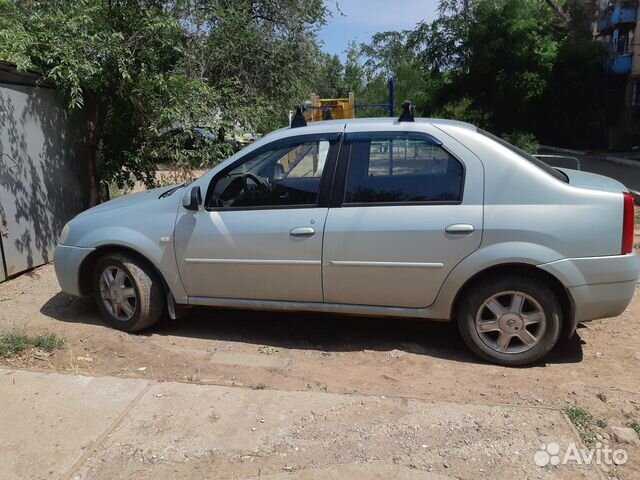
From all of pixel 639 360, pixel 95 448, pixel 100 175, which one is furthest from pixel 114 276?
pixel 639 360

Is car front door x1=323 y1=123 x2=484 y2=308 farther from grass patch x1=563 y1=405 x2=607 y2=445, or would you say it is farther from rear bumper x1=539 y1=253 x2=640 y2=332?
grass patch x1=563 y1=405 x2=607 y2=445

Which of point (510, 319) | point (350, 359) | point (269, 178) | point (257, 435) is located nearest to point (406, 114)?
point (269, 178)

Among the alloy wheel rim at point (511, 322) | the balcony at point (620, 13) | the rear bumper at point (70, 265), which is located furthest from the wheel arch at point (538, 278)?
the balcony at point (620, 13)

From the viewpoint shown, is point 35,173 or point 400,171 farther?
point 35,173

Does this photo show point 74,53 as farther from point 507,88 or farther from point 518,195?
point 507,88

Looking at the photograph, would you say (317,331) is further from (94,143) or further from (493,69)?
(493,69)

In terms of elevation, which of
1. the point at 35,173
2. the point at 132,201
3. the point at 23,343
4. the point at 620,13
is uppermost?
the point at 620,13

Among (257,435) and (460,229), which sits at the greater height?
(460,229)

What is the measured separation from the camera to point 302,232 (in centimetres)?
407

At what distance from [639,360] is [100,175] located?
22.0ft

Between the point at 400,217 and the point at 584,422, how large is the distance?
1665 millimetres

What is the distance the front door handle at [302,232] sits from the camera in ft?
13.3

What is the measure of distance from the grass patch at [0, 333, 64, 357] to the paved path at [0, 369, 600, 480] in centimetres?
62

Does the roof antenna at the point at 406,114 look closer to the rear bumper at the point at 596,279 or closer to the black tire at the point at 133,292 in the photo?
the rear bumper at the point at 596,279
